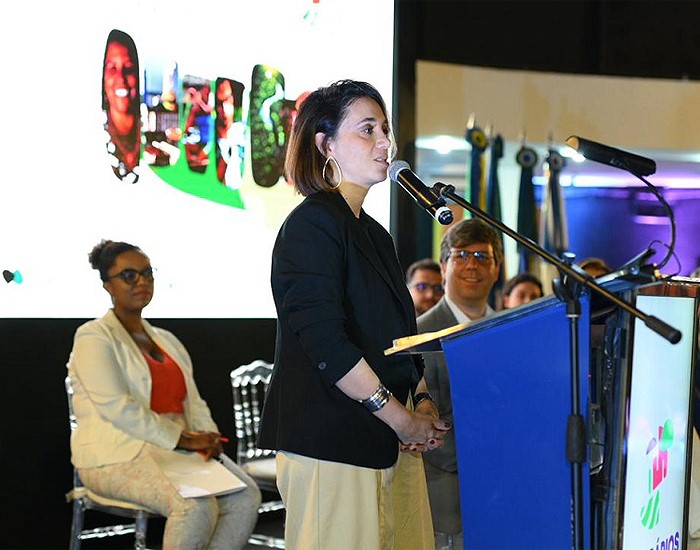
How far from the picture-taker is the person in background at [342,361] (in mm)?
2023

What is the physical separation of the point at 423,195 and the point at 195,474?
86.0 inches

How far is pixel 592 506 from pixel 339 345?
525 millimetres

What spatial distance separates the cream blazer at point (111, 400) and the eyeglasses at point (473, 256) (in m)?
1.15

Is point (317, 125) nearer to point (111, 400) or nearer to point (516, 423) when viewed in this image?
point (516, 423)

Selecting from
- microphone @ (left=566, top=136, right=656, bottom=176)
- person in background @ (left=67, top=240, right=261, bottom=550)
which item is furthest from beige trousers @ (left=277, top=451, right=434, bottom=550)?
person in background @ (left=67, top=240, right=261, bottom=550)

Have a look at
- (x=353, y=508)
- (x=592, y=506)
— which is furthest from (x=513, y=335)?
(x=353, y=508)

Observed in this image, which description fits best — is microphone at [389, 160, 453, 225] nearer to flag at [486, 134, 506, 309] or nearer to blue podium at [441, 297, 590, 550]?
blue podium at [441, 297, 590, 550]

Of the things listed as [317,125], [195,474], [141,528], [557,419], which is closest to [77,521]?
[141,528]

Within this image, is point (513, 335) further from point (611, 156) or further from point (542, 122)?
point (542, 122)

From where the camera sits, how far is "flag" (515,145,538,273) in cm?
654

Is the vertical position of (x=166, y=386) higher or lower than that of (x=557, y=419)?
lower

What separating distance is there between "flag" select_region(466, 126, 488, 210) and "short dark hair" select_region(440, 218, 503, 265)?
103 inches

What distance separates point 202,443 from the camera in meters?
3.92

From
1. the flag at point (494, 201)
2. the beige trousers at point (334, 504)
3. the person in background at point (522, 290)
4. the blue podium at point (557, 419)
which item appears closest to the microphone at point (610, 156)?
the blue podium at point (557, 419)
